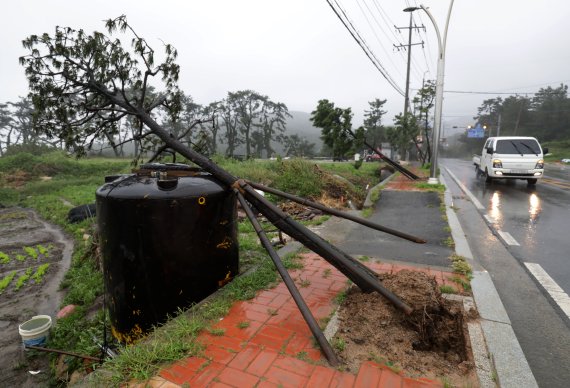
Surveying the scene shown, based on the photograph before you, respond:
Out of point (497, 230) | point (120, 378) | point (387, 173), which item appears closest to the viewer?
point (120, 378)

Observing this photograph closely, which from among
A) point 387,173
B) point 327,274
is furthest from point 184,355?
point 387,173

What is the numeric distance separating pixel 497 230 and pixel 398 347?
17.9 feet

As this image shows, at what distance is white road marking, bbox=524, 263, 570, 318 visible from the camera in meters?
3.66

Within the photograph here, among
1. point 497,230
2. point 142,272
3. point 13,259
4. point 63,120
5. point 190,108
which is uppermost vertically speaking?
point 190,108

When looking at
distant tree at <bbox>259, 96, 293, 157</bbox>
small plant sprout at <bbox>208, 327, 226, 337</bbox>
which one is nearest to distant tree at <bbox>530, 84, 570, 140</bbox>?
distant tree at <bbox>259, 96, 293, 157</bbox>

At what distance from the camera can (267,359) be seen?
2611 mm

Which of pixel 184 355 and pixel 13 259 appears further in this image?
pixel 13 259

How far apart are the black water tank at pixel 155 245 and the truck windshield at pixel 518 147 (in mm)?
13939

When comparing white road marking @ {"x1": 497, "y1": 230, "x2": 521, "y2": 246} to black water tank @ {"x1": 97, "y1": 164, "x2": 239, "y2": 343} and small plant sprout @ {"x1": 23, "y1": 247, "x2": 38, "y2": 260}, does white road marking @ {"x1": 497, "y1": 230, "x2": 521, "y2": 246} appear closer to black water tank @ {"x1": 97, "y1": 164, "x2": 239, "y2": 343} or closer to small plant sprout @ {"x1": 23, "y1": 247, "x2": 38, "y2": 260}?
black water tank @ {"x1": 97, "y1": 164, "x2": 239, "y2": 343}

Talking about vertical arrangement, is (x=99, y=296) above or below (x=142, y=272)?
below

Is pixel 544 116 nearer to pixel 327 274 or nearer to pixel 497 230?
pixel 497 230

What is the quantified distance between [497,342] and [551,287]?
197 centimetres

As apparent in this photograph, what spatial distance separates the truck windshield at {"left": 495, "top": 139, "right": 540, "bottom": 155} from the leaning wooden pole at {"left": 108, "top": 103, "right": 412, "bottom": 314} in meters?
13.0

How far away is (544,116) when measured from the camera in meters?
59.8
